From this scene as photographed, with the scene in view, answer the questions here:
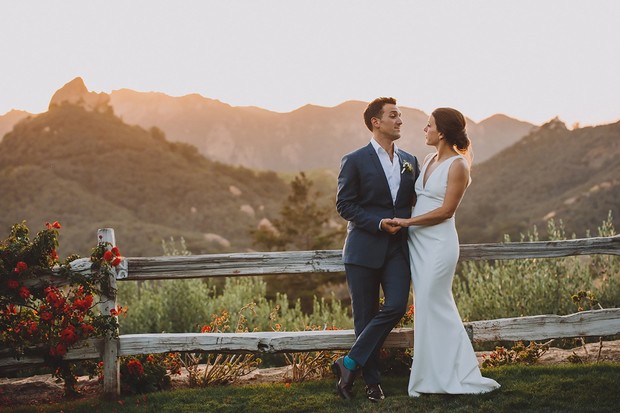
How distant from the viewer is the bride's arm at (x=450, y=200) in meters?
5.15

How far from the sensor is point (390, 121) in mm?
5320

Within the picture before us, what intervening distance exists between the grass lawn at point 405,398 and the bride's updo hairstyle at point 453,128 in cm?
209

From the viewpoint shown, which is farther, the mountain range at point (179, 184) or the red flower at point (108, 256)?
the mountain range at point (179, 184)

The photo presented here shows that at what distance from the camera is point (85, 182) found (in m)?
48.1

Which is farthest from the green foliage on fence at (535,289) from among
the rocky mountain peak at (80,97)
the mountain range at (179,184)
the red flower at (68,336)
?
the rocky mountain peak at (80,97)

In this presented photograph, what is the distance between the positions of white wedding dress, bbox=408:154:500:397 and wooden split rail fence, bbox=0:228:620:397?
458 millimetres

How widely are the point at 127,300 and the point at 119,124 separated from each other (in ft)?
159

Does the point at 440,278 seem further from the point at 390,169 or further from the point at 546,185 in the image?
the point at 546,185

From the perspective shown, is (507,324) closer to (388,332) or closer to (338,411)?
(388,332)

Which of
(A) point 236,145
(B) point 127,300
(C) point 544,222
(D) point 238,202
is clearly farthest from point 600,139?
(A) point 236,145

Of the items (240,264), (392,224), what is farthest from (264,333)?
(392,224)

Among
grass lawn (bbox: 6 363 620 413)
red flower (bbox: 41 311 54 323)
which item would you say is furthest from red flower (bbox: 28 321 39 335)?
grass lawn (bbox: 6 363 620 413)

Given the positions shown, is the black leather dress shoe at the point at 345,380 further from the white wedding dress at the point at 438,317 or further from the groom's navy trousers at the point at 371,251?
the white wedding dress at the point at 438,317

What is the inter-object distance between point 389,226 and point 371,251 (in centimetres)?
27
